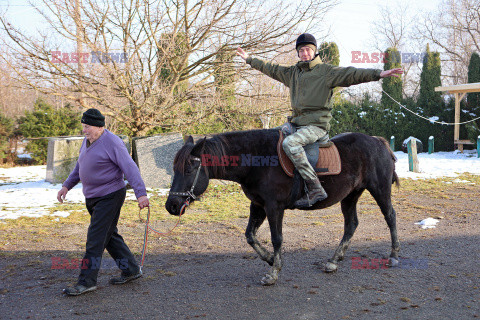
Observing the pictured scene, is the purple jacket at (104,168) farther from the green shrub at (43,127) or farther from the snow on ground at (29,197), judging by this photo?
the green shrub at (43,127)

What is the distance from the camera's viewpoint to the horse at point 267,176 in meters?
3.97

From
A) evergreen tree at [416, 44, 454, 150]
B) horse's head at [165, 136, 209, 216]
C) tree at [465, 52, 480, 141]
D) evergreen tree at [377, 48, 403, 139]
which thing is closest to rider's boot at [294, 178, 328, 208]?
horse's head at [165, 136, 209, 216]

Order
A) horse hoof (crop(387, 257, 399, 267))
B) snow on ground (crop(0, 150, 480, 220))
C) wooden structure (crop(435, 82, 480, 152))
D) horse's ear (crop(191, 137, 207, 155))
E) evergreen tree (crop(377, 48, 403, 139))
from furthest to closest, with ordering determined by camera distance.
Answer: evergreen tree (crop(377, 48, 403, 139)), wooden structure (crop(435, 82, 480, 152)), snow on ground (crop(0, 150, 480, 220)), horse hoof (crop(387, 257, 399, 267)), horse's ear (crop(191, 137, 207, 155))

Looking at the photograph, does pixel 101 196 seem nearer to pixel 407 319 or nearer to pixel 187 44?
pixel 407 319

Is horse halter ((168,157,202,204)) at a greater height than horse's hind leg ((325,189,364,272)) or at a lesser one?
greater

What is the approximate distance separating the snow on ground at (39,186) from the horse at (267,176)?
16.3ft

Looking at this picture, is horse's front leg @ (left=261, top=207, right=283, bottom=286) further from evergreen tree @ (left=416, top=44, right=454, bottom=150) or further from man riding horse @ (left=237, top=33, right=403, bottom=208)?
evergreen tree @ (left=416, top=44, right=454, bottom=150)

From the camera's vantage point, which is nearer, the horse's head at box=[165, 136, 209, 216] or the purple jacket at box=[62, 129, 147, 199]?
the horse's head at box=[165, 136, 209, 216]

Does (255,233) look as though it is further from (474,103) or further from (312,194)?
(474,103)

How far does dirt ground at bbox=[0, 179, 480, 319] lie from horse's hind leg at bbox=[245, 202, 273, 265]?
0.81 ft

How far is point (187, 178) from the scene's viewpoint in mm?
3967

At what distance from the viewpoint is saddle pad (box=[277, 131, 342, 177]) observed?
4.26m

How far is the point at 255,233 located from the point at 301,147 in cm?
115

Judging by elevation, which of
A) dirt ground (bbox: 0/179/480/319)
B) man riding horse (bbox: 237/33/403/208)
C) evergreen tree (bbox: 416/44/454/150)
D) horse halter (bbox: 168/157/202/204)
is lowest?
dirt ground (bbox: 0/179/480/319)
